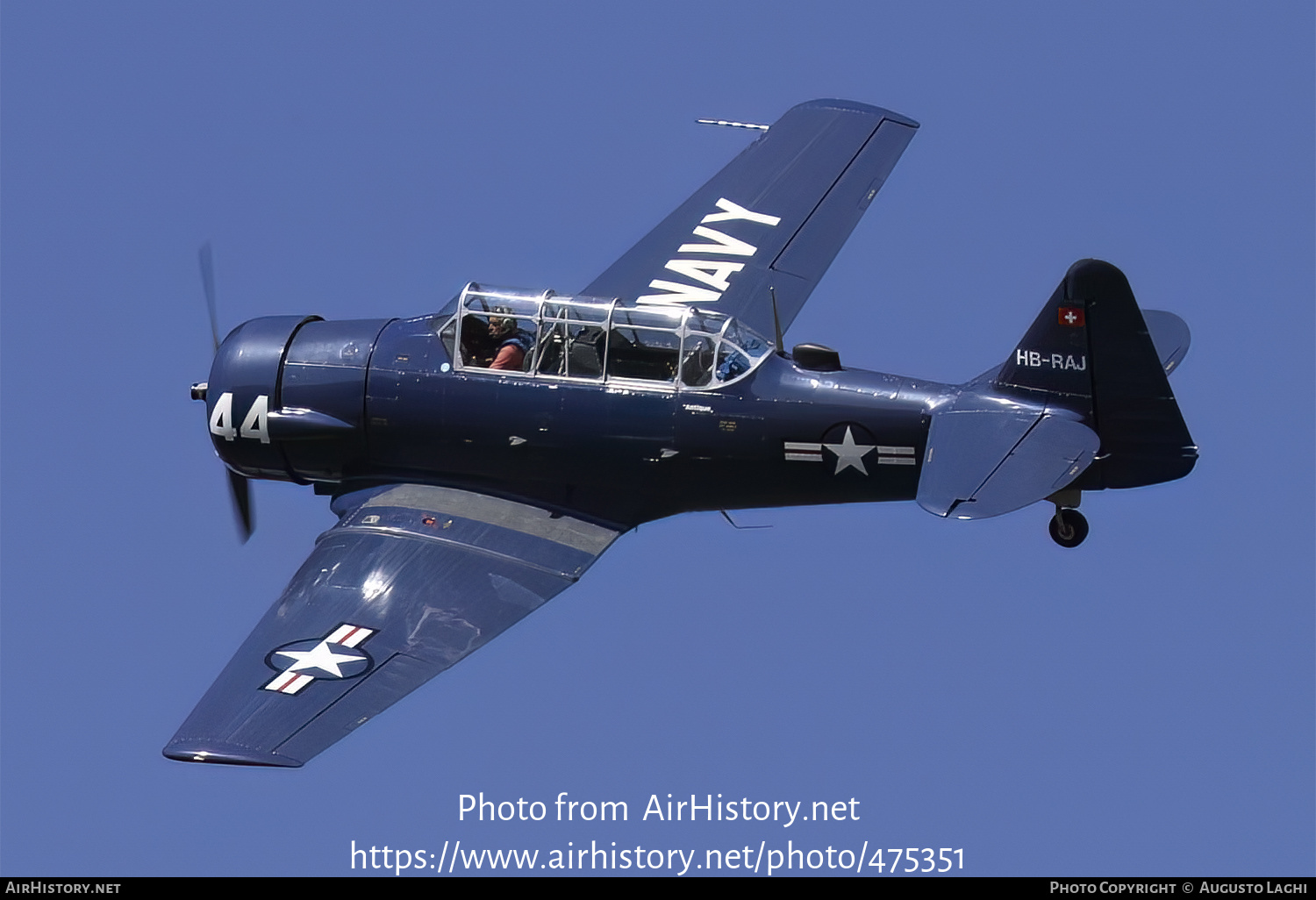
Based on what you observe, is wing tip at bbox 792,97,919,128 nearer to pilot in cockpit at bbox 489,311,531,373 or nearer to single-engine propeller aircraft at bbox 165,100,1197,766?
single-engine propeller aircraft at bbox 165,100,1197,766

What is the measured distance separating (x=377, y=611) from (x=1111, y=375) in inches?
224

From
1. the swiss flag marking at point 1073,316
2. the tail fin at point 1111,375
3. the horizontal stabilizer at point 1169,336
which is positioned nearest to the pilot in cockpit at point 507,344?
the tail fin at point 1111,375

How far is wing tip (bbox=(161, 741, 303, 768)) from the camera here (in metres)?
17.9

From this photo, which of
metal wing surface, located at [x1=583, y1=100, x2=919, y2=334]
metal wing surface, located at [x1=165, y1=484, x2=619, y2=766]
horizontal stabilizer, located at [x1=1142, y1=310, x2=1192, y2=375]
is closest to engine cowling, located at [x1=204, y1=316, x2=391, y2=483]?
metal wing surface, located at [x1=165, y1=484, x2=619, y2=766]

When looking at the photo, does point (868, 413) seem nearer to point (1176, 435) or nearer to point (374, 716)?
point (1176, 435)

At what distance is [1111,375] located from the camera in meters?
19.3

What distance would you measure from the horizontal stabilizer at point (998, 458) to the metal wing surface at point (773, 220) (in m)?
3.12

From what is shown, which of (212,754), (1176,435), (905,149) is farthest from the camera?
(905,149)

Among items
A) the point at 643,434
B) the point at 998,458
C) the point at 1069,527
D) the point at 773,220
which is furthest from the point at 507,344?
the point at 1069,527

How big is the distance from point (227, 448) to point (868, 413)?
533cm

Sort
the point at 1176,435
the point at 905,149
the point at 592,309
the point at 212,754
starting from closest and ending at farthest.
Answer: the point at 212,754 < the point at 1176,435 < the point at 592,309 < the point at 905,149

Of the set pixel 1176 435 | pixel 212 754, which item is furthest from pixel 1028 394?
pixel 212 754

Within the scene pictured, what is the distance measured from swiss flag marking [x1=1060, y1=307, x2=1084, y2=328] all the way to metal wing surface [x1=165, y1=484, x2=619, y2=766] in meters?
3.98

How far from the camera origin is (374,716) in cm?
1842
